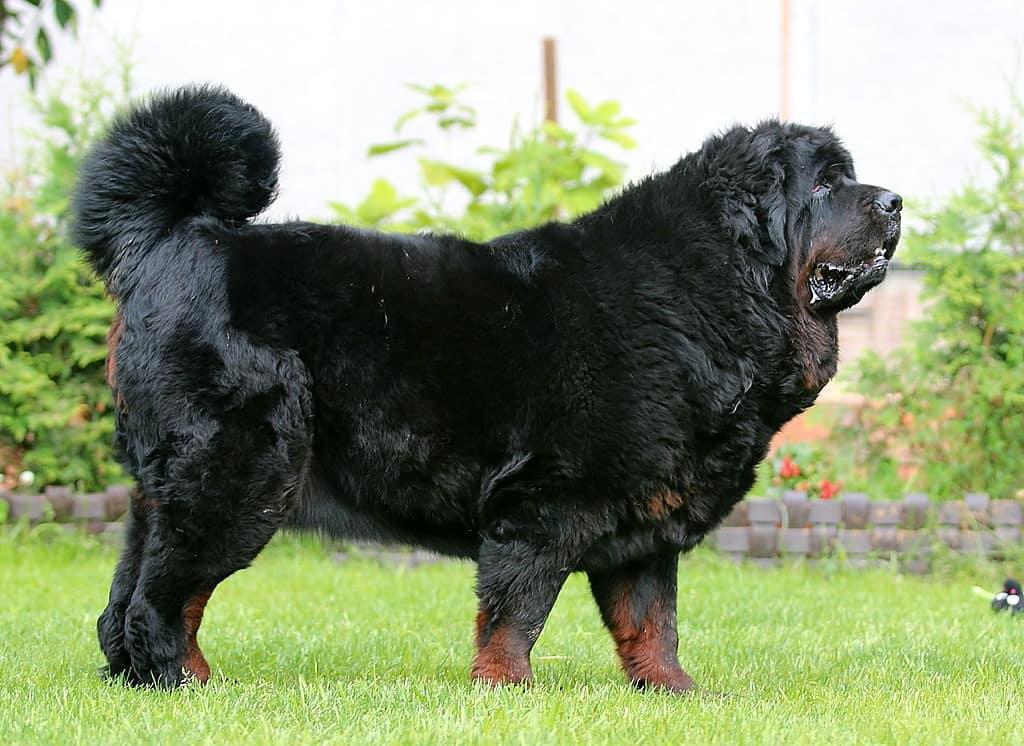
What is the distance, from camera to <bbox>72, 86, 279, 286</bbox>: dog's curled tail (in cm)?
375

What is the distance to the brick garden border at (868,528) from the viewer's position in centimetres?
675

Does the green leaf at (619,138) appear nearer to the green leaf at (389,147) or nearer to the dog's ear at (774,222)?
the green leaf at (389,147)

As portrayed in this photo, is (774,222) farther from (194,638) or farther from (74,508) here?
(74,508)

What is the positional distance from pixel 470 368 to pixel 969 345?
4543 mm

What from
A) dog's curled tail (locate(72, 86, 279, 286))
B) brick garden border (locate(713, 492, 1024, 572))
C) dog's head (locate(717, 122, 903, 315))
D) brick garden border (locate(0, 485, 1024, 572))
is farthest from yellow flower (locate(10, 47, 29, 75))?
brick garden border (locate(713, 492, 1024, 572))

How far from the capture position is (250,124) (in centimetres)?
387

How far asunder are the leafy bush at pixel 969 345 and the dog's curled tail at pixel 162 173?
4702 millimetres

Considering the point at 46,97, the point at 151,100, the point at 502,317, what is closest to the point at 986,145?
the point at 502,317

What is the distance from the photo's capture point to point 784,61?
33.5ft

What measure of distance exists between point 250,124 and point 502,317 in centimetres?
102

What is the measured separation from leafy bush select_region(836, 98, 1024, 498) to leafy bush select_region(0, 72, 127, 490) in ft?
15.2

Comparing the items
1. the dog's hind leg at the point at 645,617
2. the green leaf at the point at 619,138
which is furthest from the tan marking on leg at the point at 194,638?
the green leaf at the point at 619,138

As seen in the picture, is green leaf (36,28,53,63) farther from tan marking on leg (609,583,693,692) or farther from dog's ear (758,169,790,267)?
tan marking on leg (609,583,693,692)

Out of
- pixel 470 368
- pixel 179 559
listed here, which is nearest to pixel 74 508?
pixel 179 559
